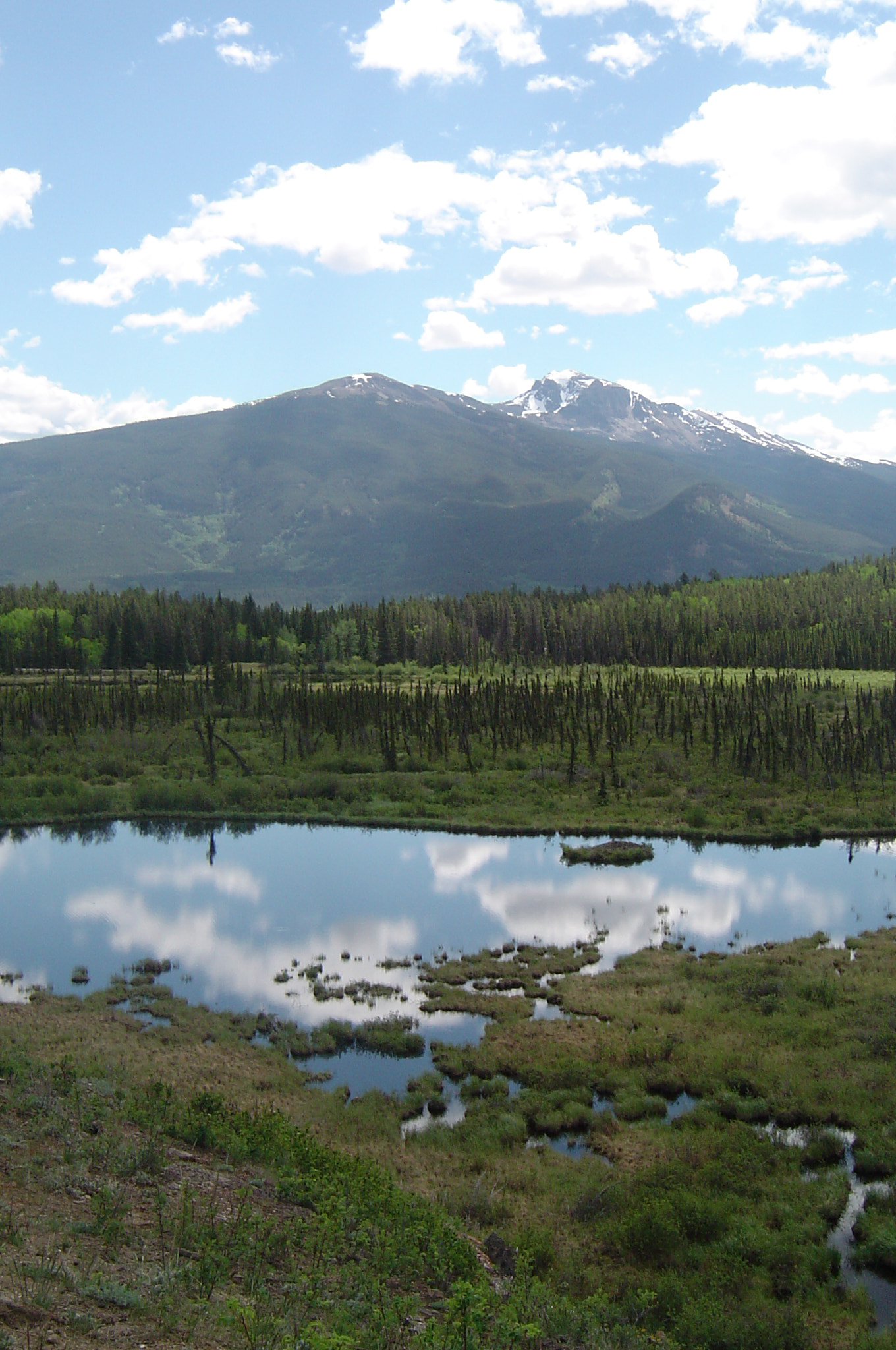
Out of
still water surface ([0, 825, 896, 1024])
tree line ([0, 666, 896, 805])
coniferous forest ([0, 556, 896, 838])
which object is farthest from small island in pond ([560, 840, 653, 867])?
tree line ([0, 666, 896, 805])

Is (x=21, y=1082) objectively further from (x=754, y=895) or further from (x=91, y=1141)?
(x=754, y=895)

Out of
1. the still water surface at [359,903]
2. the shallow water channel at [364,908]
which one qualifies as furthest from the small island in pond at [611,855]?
the shallow water channel at [364,908]

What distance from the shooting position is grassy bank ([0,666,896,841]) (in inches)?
2324

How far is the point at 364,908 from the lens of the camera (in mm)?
42469

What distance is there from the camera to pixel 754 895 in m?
43.9

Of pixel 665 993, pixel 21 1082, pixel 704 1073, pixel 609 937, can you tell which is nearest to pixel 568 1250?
pixel 704 1073

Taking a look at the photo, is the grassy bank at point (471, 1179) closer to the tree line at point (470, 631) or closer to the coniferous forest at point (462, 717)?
the coniferous forest at point (462, 717)

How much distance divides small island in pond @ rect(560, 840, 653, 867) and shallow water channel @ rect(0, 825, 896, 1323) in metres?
0.80

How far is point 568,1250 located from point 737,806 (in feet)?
144

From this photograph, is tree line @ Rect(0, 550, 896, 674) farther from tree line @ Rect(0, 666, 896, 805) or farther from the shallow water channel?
the shallow water channel

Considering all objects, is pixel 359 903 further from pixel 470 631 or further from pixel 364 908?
pixel 470 631

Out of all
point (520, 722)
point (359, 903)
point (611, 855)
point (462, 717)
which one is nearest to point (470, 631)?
point (462, 717)

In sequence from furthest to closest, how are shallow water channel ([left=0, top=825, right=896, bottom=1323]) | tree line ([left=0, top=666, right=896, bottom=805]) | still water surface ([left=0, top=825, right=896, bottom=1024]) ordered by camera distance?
tree line ([left=0, top=666, right=896, bottom=805])
still water surface ([left=0, top=825, right=896, bottom=1024])
shallow water channel ([left=0, top=825, right=896, bottom=1323])

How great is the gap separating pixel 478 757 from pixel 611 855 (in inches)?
910
